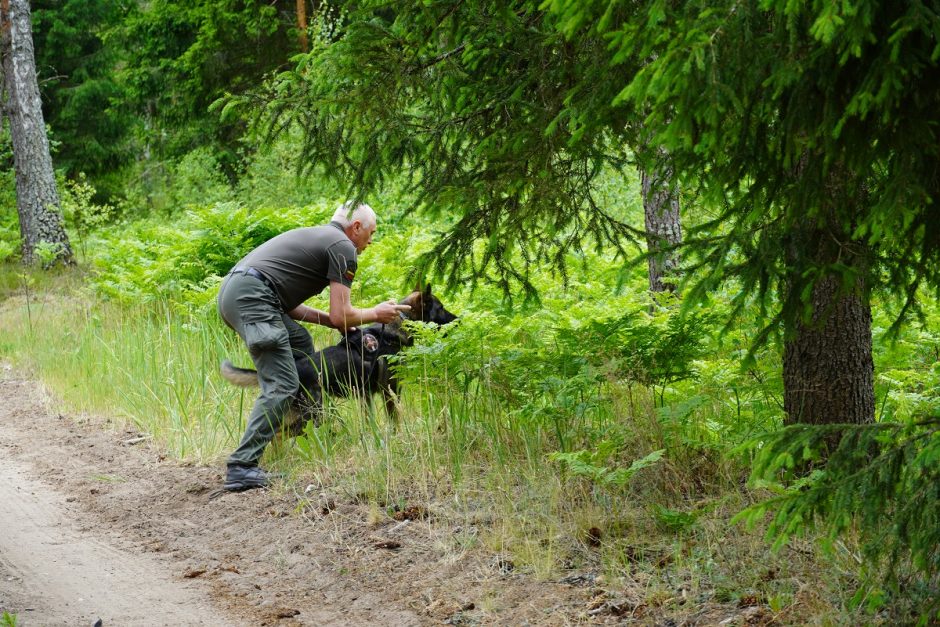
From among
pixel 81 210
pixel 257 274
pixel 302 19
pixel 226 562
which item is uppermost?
pixel 302 19

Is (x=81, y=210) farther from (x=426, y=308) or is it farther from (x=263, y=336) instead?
(x=263, y=336)

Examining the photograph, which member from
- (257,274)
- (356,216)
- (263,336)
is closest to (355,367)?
(263,336)

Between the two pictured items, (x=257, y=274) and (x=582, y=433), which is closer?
(x=582, y=433)

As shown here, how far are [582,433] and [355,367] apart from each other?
2.03 meters

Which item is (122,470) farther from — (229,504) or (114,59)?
(114,59)

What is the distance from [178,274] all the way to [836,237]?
33.5 ft

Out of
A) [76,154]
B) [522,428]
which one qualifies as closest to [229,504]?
[522,428]

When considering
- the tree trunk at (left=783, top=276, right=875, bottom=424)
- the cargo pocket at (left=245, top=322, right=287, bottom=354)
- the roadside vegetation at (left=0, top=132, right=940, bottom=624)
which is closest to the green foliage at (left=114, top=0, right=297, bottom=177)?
the roadside vegetation at (left=0, top=132, right=940, bottom=624)

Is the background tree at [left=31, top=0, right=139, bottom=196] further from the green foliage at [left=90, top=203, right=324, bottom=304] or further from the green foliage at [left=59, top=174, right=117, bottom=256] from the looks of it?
the green foliage at [left=90, top=203, right=324, bottom=304]

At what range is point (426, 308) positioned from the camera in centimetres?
704

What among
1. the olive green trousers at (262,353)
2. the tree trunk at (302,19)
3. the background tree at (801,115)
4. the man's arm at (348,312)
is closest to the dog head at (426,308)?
the man's arm at (348,312)

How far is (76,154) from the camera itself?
25984 mm

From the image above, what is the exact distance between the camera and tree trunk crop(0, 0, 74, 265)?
57.7 ft

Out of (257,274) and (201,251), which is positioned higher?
(257,274)
